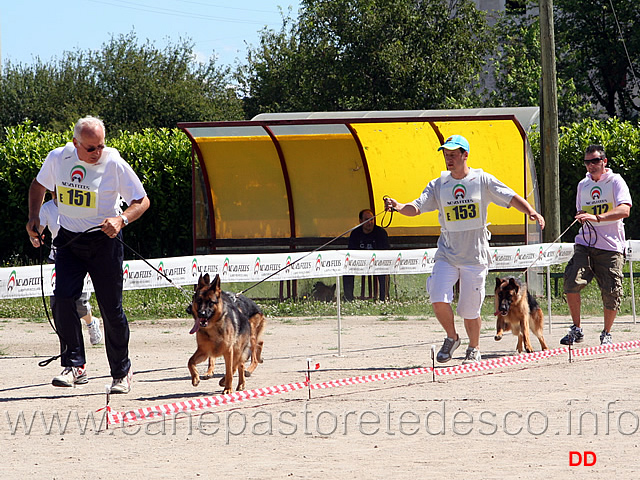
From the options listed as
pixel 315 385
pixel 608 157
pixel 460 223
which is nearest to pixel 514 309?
pixel 460 223

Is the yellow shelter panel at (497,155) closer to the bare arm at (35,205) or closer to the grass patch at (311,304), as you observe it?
the grass patch at (311,304)

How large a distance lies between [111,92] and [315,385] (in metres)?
38.7

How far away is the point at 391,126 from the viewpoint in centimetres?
1667

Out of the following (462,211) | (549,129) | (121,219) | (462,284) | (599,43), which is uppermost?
(599,43)

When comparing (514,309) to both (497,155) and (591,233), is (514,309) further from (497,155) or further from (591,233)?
(497,155)

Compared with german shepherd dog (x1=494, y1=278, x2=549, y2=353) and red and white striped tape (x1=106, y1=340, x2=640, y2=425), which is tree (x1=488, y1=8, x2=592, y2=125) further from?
red and white striped tape (x1=106, y1=340, x2=640, y2=425)

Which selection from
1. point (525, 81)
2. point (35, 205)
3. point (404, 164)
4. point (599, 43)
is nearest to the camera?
point (35, 205)

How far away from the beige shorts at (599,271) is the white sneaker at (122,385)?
5.04 m

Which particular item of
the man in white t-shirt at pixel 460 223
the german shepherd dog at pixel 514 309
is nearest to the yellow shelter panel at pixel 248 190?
the german shepherd dog at pixel 514 309

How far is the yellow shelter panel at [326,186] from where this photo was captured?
1694 cm

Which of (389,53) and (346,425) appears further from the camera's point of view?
(389,53)

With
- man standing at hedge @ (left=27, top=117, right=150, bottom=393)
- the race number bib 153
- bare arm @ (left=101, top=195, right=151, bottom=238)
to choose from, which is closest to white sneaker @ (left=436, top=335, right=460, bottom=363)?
the race number bib 153

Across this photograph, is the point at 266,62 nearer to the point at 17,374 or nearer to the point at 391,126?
the point at 391,126

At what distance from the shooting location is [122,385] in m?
7.45
